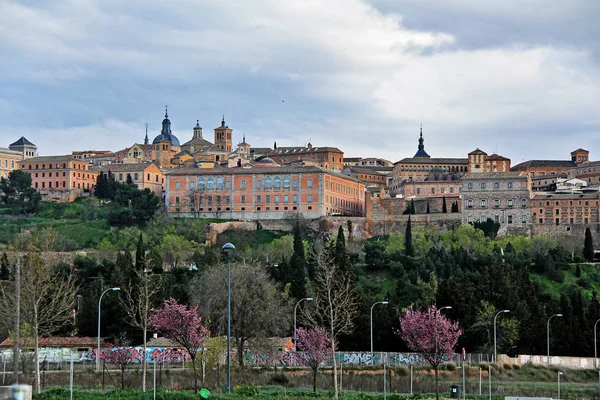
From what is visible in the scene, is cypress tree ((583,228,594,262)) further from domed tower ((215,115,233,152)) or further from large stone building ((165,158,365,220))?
domed tower ((215,115,233,152))

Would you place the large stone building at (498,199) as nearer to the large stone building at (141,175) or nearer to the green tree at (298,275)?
the green tree at (298,275)

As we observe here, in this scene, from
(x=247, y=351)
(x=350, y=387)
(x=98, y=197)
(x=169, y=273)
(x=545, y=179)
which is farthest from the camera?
(x=545, y=179)

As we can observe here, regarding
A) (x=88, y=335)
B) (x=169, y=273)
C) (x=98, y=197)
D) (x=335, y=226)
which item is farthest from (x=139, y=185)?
(x=88, y=335)

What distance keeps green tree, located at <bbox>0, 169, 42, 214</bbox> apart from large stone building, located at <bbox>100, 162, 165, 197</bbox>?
11162 millimetres

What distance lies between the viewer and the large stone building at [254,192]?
368 ft

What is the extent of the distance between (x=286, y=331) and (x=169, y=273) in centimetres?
2520

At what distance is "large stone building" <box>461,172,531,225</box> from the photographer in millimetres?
109875

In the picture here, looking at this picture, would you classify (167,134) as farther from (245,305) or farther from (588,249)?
(245,305)

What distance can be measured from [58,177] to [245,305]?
76884 millimetres

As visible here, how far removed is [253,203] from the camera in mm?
113188

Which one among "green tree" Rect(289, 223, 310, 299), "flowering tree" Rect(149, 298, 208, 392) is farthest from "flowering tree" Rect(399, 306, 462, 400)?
"green tree" Rect(289, 223, 310, 299)

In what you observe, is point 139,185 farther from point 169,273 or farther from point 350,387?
point 350,387

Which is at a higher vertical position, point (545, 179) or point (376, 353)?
point (545, 179)

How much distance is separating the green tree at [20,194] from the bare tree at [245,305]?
58.9m
